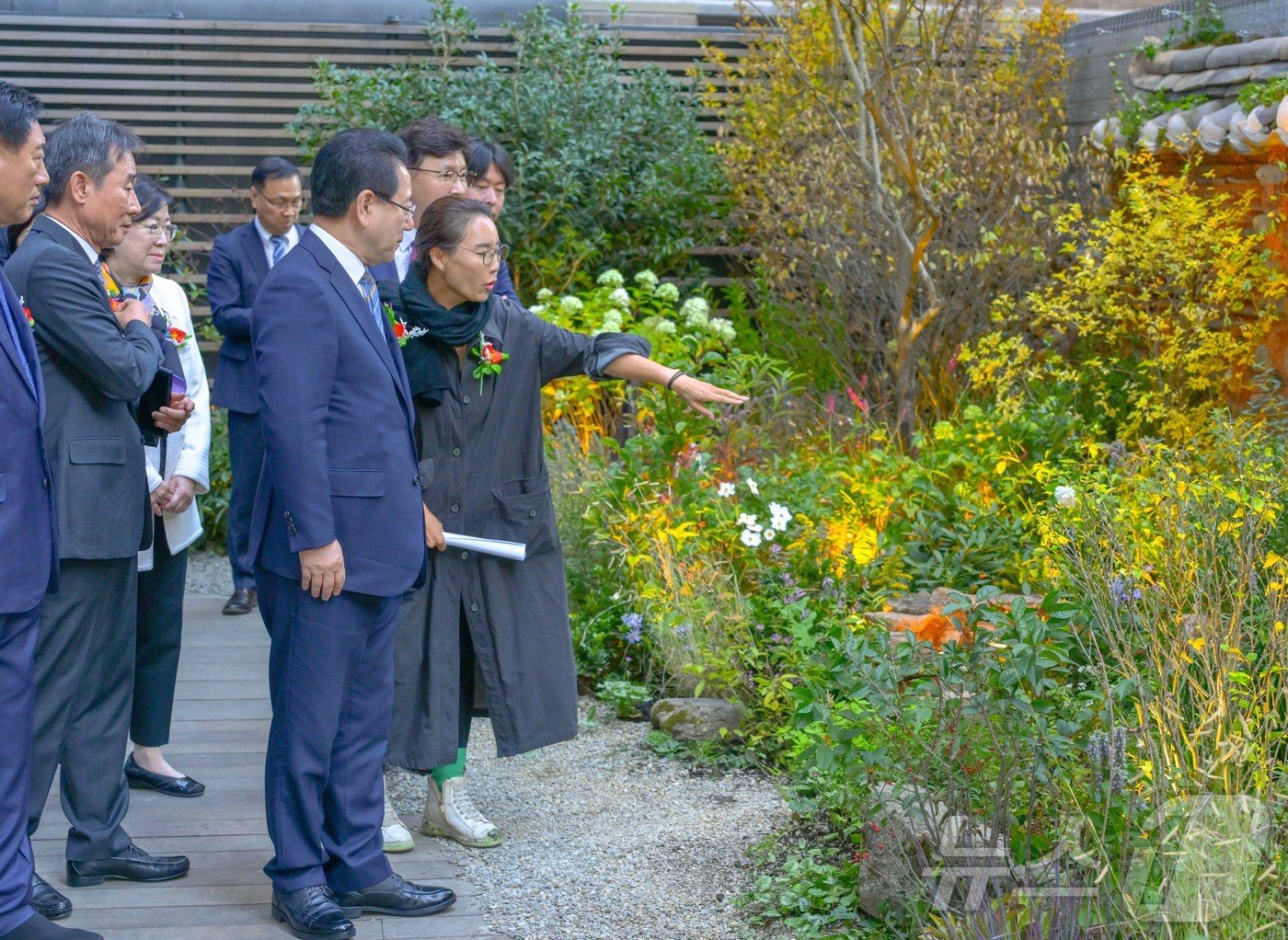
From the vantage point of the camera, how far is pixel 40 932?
3.07 metres

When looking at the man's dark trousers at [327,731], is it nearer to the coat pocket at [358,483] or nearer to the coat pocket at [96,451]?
the coat pocket at [358,483]

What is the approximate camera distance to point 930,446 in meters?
6.07

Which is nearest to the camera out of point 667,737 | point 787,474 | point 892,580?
point 667,737

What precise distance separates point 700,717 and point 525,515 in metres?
1.14

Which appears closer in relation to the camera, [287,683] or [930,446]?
[287,683]

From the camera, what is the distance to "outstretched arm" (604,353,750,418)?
12.1 ft

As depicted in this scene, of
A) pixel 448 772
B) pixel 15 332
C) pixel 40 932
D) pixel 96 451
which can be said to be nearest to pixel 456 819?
pixel 448 772

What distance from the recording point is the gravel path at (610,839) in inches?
137

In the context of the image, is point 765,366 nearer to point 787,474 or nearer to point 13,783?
point 787,474

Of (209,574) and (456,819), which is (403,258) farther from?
(209,574)

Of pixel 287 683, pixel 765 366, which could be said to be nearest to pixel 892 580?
pixel 765 366

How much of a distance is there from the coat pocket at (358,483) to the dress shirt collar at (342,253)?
0.46 meters

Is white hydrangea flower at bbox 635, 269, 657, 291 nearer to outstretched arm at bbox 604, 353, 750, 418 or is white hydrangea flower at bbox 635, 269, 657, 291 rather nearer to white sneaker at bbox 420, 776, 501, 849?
outstretched arm at bbox 604, 353, 750, 418

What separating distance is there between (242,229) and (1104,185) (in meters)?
4.27
